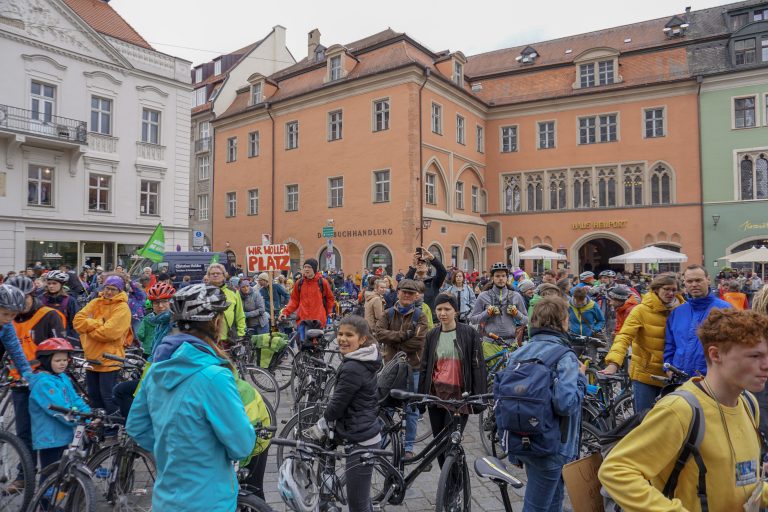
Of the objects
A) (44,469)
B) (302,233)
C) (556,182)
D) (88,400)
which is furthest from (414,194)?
(44,469)

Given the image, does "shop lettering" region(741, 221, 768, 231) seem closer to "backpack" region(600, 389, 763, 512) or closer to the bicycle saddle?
the bicycle saddle

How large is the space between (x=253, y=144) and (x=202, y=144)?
23.6 ft

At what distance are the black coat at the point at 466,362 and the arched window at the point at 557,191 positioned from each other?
27.7 meters

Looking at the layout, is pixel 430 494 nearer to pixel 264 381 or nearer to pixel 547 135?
pixel 264 381

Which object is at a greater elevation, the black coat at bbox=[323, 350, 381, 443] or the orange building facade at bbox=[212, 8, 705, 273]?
the orange building facade at bbox=[212, 8, 705, 273]

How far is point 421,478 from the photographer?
508 centimetres

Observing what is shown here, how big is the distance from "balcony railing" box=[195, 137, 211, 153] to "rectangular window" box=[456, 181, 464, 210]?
774 inches

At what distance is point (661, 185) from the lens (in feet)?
92.9

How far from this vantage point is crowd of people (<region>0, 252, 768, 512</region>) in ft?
6.39

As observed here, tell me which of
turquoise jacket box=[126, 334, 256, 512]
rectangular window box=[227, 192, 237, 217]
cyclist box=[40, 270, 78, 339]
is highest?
rectangular window box=[227, 192, 237, 217]

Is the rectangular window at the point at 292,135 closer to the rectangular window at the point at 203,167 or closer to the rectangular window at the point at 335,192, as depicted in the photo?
the rectangular window at the point at 335,192

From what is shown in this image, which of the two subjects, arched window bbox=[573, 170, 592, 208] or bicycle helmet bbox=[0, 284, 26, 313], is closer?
bicycle helmet bbox=[0, 284, 26, 313]

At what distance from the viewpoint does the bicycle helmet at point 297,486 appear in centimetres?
329

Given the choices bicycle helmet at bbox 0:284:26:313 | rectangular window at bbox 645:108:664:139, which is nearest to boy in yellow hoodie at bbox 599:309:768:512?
bicycle helmet at bbox 0:284:26:313
